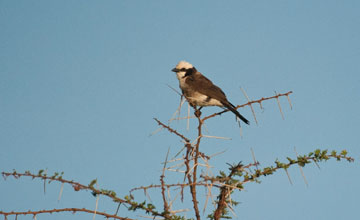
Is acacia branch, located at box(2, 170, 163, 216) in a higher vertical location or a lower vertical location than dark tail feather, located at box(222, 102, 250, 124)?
lower

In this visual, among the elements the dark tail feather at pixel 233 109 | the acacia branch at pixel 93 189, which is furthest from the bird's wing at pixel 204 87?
the acacia branch at pixel 93 189

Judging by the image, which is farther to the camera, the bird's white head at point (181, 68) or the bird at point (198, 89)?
the bird's white head at point (181, 68)

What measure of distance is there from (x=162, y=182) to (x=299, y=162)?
4.21 feet

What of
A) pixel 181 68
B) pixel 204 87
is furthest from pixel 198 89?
pixel 181 68

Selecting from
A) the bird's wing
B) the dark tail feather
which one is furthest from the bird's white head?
the dark tail feather

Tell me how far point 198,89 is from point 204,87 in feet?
A: 0.45

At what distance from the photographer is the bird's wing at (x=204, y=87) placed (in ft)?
25.0

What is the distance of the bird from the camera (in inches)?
298

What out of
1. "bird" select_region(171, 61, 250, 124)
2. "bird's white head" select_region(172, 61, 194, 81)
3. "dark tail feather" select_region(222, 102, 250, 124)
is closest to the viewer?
"dark tail feather" select_region(222, 102, 250, 124)

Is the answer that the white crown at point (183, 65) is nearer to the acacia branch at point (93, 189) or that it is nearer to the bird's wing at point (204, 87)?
the bird's wing at point (204, 87)

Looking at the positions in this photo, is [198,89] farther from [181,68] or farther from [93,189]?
[93,189]

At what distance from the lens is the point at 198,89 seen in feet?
25.8

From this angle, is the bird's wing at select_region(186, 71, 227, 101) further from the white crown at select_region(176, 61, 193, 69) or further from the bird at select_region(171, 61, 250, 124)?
the white crown at select_region(176, 61, 193, 69)

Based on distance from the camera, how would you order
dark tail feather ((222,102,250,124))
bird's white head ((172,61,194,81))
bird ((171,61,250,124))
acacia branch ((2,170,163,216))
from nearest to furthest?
acacia branch ((2,170,163,216)), dark tail feather ((222,102,250,124)), bird ((171,61,250,124)), bird's white head ((172,61,194,81))
